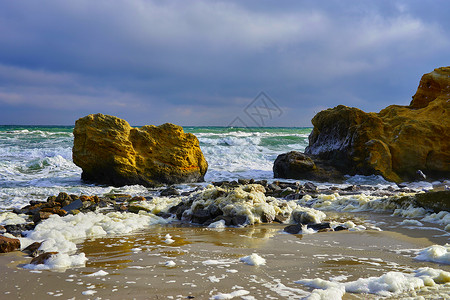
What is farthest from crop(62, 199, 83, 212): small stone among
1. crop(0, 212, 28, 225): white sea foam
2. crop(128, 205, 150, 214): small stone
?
crop(128, 205, 150, 214): small stone

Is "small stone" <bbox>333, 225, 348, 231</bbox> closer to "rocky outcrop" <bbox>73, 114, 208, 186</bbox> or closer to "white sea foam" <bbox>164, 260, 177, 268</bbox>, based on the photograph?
"white sea foam" <bbox>164, 260, 177, 268</bbox>

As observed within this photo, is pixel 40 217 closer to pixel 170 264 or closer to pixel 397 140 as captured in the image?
pixel 170 264

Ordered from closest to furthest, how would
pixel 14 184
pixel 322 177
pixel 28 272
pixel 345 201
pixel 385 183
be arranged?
pixel 28 272 < pixel 345 201 < pixel 14 184 < pixel 385 183 < pixel 322 177

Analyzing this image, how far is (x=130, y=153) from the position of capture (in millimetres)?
13719

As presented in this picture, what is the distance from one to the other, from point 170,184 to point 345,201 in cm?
783

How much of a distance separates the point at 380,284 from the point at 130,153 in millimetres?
12105

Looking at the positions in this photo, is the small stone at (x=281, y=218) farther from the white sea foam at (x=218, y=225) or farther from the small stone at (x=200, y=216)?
the small stone at (x=200, y=216)

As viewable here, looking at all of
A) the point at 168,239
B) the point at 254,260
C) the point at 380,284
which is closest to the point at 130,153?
the point at 168,239

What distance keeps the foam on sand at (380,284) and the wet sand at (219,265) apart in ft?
0.27

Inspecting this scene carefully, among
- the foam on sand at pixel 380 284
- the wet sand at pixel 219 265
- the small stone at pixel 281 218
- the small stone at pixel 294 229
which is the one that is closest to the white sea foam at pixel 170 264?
the wet sand at pixel 219 265

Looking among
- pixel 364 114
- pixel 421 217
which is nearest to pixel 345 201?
pixel 421 217

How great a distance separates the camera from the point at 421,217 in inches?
249

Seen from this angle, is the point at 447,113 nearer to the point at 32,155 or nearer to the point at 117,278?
the point at 117,278

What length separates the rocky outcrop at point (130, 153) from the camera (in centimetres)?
1330
